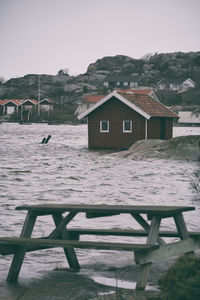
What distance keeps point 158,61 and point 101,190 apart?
5966 inches

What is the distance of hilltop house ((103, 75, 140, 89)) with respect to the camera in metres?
155

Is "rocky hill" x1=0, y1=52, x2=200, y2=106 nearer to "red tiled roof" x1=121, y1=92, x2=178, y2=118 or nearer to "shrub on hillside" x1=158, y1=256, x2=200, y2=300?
"red tiled roof" x1=121, y1=92, x2=178, y2=118

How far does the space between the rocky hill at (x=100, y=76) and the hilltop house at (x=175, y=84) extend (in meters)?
3.72

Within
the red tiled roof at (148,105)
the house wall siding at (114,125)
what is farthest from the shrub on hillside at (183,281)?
the house wall siding at (114,125)

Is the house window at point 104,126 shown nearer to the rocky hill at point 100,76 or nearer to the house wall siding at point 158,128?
the house wall siding at point 158,128

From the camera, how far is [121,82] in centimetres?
15662

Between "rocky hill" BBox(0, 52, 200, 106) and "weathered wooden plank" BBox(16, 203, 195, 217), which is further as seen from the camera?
"rocky hill" BBox(0, 52, 200, 106)

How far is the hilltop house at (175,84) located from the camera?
146375 millimetres

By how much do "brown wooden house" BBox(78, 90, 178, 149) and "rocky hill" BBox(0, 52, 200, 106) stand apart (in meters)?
102

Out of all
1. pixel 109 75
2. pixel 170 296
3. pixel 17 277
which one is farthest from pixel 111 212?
pixel 109 75

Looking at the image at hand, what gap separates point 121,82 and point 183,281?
15373cm

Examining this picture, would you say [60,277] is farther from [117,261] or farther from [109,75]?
[109,75]

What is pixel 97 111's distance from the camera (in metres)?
37.1

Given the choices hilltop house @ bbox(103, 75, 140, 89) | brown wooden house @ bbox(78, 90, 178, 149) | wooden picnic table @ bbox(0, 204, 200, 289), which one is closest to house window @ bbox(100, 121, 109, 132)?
brown wooden house @ bbox(78, 90, 178, 149)
